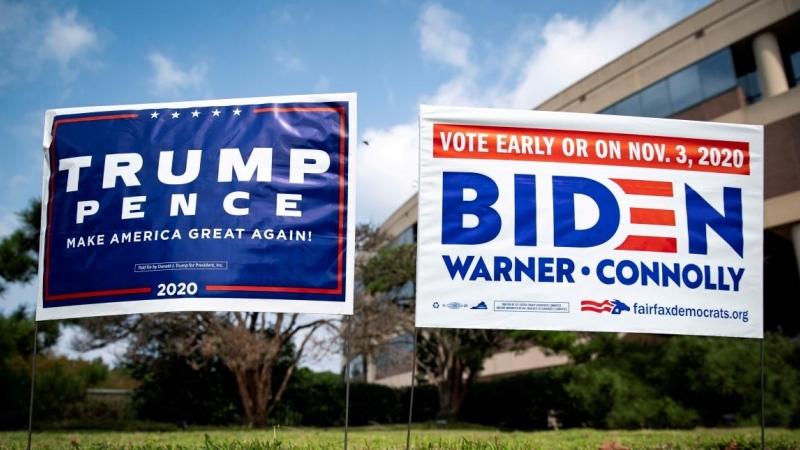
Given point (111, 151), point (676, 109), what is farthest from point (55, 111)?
point (676, 109)

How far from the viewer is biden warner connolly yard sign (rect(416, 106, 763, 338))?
531cm

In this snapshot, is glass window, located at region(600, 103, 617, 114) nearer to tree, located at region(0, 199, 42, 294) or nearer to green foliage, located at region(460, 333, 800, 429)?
green foliage, located at region(460, 333, 800, 429)

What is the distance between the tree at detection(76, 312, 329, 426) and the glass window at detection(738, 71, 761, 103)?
667 inches

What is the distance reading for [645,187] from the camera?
5.68 meters

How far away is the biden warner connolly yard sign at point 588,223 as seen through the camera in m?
5.31

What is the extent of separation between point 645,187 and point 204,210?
364 centimetres

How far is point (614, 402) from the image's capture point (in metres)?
17.1

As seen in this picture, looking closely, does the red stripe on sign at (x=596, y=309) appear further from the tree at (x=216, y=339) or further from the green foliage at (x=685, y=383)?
the tree at (x=216, y=339)

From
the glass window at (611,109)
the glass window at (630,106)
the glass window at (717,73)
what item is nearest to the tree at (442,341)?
the glass window at (611,109)

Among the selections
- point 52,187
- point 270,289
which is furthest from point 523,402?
point 52,187

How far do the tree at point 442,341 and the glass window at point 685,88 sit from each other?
11.4 m

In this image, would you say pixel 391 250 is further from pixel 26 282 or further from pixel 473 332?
pixel 26 282

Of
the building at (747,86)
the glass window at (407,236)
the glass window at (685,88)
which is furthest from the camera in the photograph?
the glass window at (407,236)

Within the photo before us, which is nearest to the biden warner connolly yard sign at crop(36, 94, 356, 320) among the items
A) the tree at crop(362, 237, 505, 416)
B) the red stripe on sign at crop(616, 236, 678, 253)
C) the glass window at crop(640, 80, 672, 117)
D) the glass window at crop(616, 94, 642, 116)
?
the red stripe on sign at crop(616, 236, 678, 253)
